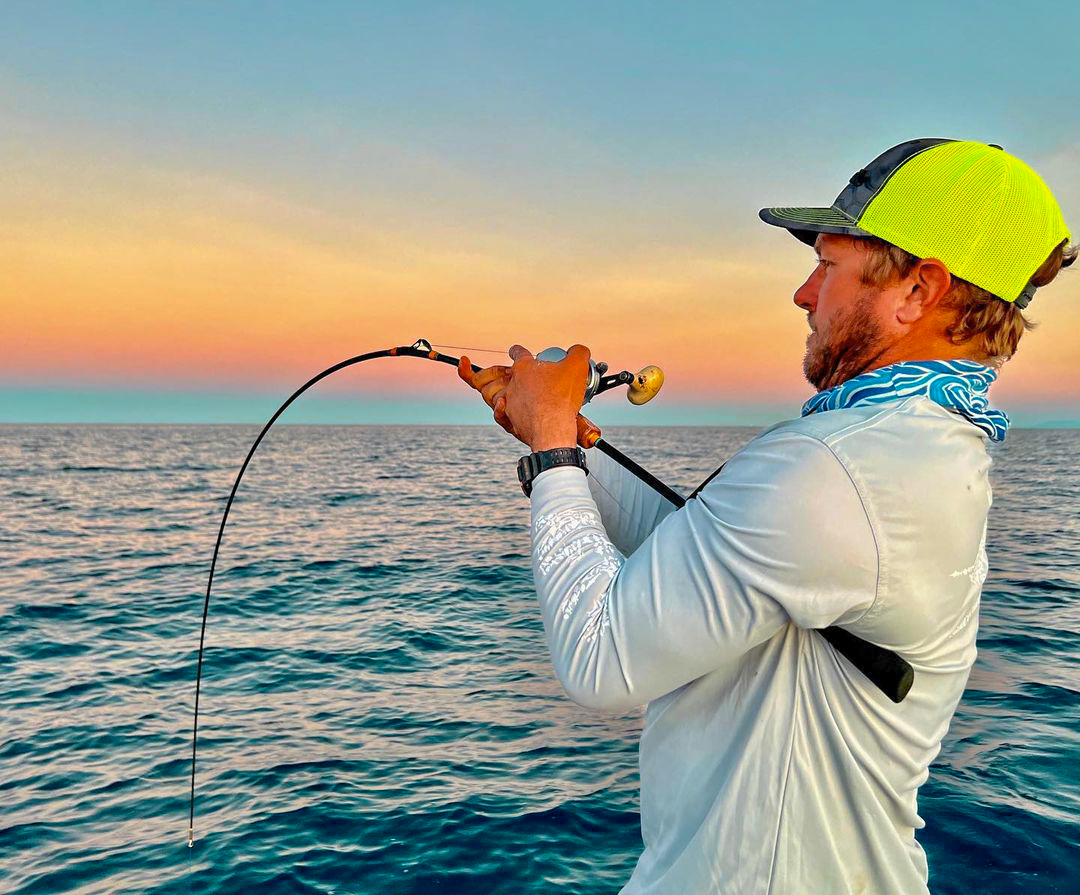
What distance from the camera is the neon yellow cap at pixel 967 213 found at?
1647 mm

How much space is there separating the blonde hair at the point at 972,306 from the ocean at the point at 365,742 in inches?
178

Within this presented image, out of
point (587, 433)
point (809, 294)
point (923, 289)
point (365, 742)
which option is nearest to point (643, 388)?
point (587, 433)

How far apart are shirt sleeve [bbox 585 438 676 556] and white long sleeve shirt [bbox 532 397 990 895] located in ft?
2.39

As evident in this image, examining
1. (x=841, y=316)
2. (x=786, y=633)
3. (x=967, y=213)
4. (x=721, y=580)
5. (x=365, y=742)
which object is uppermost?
(x=967, y=213)

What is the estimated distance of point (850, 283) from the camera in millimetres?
1768

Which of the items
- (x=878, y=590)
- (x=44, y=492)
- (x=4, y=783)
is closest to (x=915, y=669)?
(x=878, y=590)

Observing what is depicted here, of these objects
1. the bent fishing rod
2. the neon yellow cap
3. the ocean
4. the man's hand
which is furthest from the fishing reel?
the ocean

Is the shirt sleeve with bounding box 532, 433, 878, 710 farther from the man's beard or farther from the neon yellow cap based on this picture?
the neon yellow cap

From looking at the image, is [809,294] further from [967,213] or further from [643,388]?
[643,388]

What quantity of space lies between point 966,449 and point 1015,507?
2870cm

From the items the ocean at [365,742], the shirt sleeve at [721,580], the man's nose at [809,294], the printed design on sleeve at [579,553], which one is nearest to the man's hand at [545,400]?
the printed design on sleeve at [579,553]

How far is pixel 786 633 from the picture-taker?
1602 millimetres

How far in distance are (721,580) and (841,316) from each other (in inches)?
25.7

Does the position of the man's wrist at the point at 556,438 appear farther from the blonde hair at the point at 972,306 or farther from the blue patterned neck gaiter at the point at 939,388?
the blonde hair at the point at 972,306
